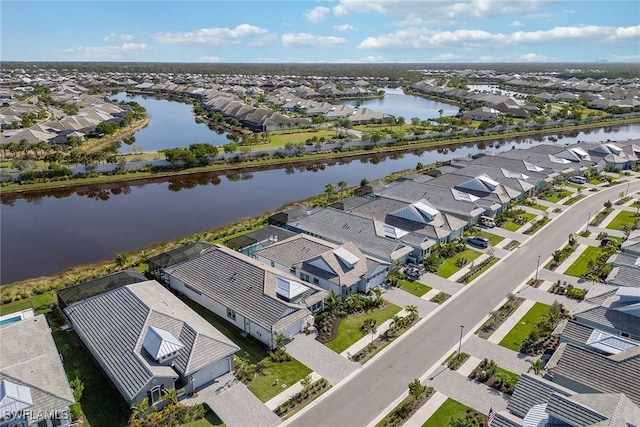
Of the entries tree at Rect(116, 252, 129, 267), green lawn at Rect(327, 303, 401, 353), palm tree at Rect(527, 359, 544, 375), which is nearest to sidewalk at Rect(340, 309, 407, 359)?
green lawn at Rect(327, 303, 401, 353)

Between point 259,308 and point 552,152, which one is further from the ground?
point 552,152

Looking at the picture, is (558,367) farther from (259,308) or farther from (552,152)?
(552,152)

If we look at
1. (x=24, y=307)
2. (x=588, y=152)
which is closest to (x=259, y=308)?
(x=24, y=307)

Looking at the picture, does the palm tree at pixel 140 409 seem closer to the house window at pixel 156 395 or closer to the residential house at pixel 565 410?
the house window at pixel 156 395

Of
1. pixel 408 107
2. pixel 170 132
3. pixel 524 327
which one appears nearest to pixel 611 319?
pixel 524 327

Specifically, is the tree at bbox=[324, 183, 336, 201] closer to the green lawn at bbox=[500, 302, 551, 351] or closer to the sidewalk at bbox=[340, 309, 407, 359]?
the sidewalk at bbox=[340, 309, 407, 359]

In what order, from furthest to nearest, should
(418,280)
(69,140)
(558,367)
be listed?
(69,140) → (418,280) → (558,367)

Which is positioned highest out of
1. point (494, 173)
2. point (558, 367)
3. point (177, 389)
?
point (494, 173)
